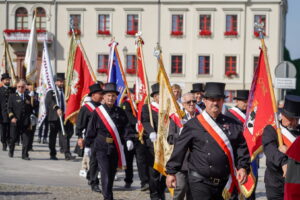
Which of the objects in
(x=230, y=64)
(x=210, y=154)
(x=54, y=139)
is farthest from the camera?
(x=230, y=64)

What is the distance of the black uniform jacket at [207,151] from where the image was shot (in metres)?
7.26

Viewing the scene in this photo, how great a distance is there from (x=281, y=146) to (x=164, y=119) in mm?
2985

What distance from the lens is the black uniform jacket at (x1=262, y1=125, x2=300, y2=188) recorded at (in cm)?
786

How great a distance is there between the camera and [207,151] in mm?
7277

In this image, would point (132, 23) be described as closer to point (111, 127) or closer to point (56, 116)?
point (56, 116)

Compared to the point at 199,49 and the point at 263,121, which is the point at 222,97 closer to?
the point at 263,121

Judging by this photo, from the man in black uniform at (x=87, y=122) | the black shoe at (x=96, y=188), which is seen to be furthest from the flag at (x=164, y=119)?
the black shoe at (x=96, y=188)

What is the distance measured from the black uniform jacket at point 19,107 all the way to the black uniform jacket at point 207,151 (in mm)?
10524

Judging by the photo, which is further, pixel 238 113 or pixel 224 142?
pixel 238 113

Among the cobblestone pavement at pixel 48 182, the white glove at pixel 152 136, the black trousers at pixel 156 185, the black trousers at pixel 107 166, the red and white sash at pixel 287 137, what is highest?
the red and white sash at pixel 287 137

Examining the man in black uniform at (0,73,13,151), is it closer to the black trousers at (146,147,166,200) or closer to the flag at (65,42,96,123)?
the flag at (65,42,96,123)

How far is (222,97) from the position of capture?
24.4 ft

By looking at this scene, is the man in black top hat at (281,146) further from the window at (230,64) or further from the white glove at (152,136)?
the window at (230,64)

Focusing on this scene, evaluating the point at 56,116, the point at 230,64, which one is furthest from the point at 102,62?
the point at 56,116
